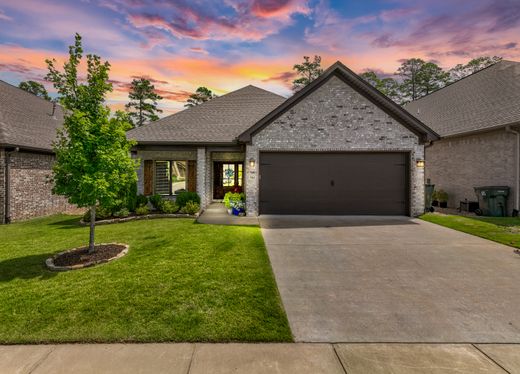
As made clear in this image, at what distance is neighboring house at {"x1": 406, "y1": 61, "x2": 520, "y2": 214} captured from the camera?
12828 mm

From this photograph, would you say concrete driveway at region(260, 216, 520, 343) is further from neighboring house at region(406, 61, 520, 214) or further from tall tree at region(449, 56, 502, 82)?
tall tree at region(449, 56, 502, 82)

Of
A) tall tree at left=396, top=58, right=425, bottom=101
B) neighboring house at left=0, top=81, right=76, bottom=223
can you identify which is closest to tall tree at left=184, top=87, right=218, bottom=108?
neighboring house at left=0, top=81, right=76, bottom=223

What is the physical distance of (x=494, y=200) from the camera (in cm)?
1277

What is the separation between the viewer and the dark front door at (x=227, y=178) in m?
16.1

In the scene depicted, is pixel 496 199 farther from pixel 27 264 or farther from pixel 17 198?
pixel 17 198

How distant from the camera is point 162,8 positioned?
11164 millimetres

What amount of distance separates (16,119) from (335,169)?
17.6 meters

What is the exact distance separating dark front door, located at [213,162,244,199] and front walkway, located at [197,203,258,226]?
2807mm

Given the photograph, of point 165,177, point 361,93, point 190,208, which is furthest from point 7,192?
point 361,93

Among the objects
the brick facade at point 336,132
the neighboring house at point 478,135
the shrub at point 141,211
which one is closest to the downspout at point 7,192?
the shrub at point 141,211

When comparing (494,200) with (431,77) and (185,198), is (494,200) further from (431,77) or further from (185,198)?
(431,77)

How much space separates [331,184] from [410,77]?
43.7 meters

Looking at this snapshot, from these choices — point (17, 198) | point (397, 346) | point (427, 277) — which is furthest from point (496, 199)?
point (17, 198)

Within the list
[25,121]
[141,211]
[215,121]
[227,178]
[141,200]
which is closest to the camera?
[141,211]
